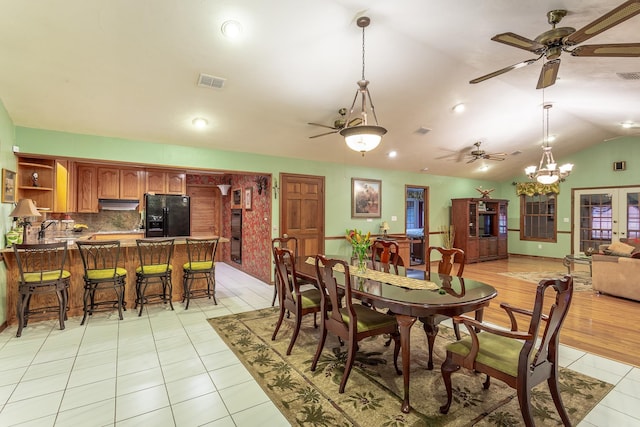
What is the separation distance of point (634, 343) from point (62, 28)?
6244 millimetres

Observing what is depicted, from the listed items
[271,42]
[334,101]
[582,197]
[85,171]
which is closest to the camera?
[271,42]

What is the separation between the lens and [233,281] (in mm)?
6004

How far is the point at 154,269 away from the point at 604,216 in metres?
10.4

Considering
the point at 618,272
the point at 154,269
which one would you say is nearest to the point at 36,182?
the point at 154,269

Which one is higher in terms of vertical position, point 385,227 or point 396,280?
point 385,227

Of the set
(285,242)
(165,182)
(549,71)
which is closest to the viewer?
(549,71)

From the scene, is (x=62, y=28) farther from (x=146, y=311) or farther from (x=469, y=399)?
(x=469, y=399)

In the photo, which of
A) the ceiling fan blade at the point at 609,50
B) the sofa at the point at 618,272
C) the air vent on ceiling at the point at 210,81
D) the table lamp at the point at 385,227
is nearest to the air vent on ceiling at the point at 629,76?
the ceiling fan blade at the point at 609,50

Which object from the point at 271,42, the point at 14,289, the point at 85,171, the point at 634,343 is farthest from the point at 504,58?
the point at 85,171

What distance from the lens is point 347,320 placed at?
252cm

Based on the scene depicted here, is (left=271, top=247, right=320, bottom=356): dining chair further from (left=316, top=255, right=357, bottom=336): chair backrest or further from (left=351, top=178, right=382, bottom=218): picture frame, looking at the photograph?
(left=351, top=178, right=382, bottom=218): picture frame

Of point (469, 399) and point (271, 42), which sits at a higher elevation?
point (271, 42)

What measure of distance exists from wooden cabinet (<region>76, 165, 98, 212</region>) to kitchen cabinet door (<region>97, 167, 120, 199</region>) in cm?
6

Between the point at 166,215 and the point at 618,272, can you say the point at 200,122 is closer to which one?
the point at 166,215
